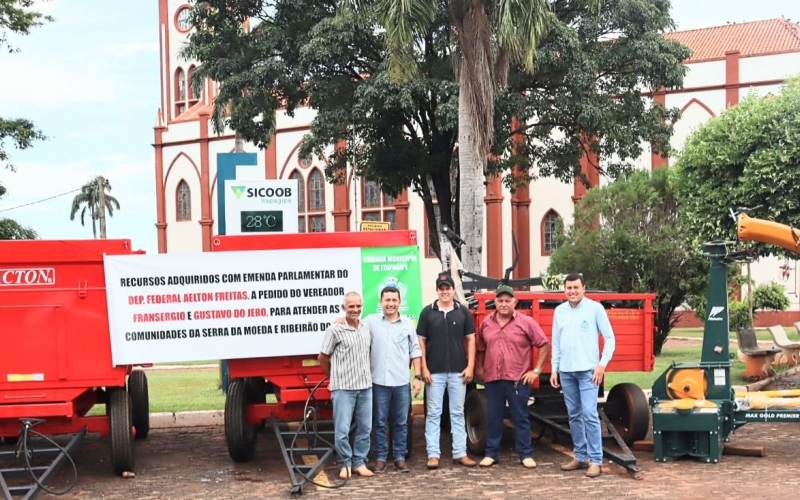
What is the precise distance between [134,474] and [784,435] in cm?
693

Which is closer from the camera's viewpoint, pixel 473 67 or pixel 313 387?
pixel 313 387

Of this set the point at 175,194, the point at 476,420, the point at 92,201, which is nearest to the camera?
the point at 476,420

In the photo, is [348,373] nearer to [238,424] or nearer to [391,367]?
[391,367]

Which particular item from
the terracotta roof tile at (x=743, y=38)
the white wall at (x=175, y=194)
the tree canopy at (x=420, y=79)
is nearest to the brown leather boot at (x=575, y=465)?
the tree canopy at (x=420, y=79)

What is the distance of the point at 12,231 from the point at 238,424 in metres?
11.8

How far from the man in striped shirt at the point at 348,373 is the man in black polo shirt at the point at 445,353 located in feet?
2.01

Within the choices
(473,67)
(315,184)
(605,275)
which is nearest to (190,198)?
(315,184)

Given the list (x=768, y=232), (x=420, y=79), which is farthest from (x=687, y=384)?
(x=420, y=79)

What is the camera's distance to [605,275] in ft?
83.6

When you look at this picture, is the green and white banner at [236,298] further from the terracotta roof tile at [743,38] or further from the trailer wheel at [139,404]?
the terracotta roof tile at [743,38]

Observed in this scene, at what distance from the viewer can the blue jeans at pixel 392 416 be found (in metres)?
8.72

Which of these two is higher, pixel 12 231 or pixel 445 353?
pixel 12 231

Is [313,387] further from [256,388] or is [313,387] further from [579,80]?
[579,80]

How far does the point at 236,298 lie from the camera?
902 cm
